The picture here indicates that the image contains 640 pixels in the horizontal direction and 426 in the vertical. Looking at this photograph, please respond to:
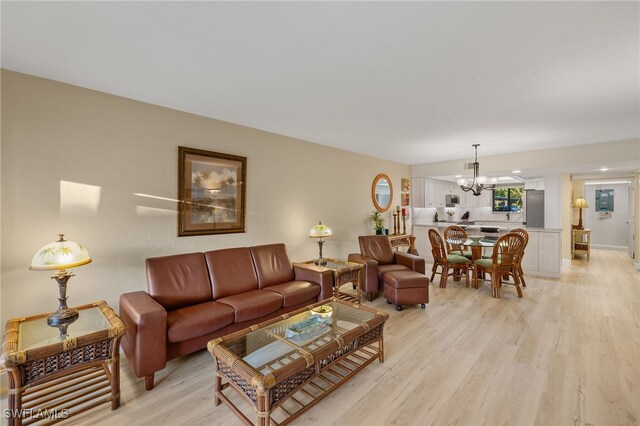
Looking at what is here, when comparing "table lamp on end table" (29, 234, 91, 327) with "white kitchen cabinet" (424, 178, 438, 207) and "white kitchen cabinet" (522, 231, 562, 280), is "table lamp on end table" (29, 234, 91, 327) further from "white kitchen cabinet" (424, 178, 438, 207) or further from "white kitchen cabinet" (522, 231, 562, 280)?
"white kitchen cabinet" (522, 231, 562, 280)

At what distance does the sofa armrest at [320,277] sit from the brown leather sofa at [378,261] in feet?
2.62

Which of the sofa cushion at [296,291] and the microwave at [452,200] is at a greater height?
the microwave at [452,200]

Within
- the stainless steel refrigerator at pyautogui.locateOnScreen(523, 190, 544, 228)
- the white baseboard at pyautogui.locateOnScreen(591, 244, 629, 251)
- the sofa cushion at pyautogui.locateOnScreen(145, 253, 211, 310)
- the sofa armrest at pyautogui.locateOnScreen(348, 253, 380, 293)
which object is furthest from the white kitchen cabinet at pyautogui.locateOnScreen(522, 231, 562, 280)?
the sofa cushion at pyautogui.locateOnScreen(145, 253, 211, 310)

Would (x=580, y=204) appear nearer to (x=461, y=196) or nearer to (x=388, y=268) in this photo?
(x=461, y=196)

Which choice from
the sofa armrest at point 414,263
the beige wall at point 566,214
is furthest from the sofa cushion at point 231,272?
the beige wall at point 566,214

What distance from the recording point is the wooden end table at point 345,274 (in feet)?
11.8

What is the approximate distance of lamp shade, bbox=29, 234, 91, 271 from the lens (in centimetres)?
189

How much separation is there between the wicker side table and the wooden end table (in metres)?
2.28

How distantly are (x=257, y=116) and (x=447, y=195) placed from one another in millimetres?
6324

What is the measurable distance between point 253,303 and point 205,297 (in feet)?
1.74

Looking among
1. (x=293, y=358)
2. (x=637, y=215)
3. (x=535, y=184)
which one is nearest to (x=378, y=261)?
(x=293, y=358)

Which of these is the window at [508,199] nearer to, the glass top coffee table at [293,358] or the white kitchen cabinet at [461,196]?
the white kitchen cabinet at [461,196]

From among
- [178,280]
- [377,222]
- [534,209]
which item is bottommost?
[178,280]

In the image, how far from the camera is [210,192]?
329cm
